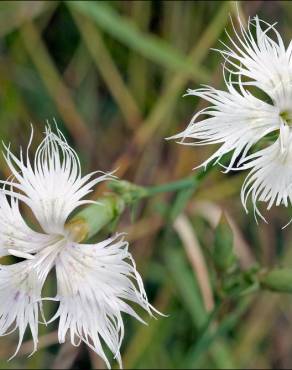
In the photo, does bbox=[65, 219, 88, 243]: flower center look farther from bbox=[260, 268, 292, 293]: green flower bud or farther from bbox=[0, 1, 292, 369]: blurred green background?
bbox=[0, 1, 292, 369]: blurred green background

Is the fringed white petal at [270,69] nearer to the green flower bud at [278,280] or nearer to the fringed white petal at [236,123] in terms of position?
the fringed white petal at [236,123]

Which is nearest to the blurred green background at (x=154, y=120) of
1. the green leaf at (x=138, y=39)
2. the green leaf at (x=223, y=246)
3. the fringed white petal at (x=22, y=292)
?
the green leaf at (x=138, y=39)

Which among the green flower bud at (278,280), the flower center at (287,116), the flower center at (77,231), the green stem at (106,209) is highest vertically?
the flower center at (287,116)

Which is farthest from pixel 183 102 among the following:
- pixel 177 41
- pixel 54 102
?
pixel 54 102

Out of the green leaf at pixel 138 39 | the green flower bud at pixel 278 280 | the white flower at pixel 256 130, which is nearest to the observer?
the white flower at pixel 256 130

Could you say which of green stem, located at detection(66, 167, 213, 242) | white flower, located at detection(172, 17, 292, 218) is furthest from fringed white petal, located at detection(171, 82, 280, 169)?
green stem, located at detection(66, 167, 213, 242)

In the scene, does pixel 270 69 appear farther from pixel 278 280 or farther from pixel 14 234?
pixel 14 234
